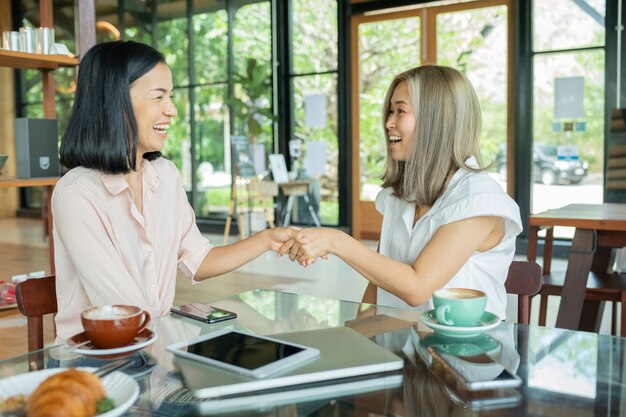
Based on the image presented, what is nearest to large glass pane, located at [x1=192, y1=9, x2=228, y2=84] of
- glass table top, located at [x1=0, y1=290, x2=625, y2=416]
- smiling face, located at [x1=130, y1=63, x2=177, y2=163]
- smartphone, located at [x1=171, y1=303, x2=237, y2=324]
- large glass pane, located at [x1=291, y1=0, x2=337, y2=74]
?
large glass pane, located at [x1=291, y1=0, x2=337, y2=74]

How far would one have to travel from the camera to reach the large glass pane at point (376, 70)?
7473 mm

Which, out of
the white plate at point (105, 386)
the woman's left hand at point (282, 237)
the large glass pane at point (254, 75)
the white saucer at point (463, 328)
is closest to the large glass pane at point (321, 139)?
the large glass pane at point (254, 75)

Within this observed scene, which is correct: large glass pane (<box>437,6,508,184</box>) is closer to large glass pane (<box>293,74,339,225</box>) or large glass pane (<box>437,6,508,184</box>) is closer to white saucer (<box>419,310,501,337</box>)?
large glass pane (<box>293,74,339,225</box>)

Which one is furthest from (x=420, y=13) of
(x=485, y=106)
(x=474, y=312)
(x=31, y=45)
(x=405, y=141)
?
(x=474, y=312)

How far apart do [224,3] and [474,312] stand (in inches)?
320

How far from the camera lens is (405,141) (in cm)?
196

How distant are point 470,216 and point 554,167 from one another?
5.13 meters

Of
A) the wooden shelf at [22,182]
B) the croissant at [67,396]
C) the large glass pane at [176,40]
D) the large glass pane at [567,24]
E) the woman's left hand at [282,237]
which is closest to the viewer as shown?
the croissant at [67,396]

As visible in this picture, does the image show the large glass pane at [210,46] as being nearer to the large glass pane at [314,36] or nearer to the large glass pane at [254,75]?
the large glass pane at [254,75]

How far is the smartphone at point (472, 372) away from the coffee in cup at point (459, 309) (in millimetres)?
77

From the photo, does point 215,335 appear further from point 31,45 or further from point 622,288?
point 31,45

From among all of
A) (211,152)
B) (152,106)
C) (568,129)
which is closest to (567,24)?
(568,129)

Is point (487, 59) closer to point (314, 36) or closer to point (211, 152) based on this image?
point (314, 36)

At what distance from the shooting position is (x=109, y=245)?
1.69 meters
